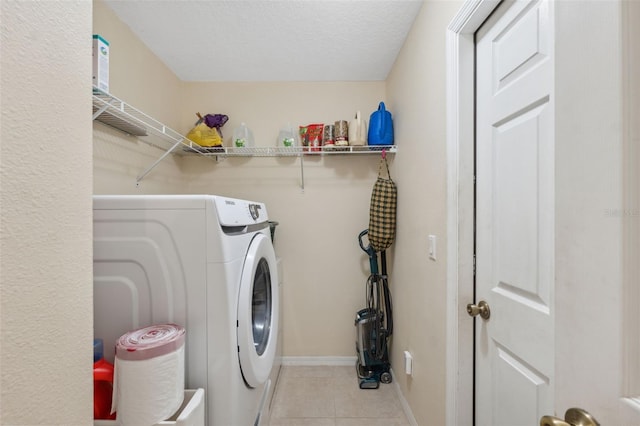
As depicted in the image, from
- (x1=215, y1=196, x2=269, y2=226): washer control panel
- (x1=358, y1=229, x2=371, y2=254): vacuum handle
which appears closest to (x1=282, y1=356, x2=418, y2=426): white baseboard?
(x1=358, y1=229, x2=371, y2=254): vacuum handle

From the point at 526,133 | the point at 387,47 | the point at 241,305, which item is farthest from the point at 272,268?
the point at 387,47

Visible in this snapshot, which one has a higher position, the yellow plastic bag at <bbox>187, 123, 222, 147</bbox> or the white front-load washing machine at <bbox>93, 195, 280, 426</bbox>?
the yellow plastic bag at <bbox>187, 123, 222, 147</bbox>

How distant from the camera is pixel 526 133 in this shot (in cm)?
84

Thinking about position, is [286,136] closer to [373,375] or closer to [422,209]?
[422,209]

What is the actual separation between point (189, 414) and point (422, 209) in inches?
52.8

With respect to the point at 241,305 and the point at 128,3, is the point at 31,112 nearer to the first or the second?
the point at 241,305

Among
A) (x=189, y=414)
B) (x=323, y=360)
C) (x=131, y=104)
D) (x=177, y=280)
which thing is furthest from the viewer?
(x=323, y=360)

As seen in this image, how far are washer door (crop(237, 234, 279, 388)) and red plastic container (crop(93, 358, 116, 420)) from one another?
0.43m

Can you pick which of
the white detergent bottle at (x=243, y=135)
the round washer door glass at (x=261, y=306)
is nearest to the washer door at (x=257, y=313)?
the round washer door glass at (x=261, y=306)

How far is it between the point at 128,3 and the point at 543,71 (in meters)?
Answer: 2.00

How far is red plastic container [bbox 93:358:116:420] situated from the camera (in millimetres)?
903

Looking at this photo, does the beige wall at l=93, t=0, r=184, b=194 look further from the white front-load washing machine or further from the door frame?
the door frame

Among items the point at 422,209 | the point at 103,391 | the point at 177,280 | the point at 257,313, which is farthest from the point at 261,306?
the point at 422,209

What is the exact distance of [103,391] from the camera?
92cm
